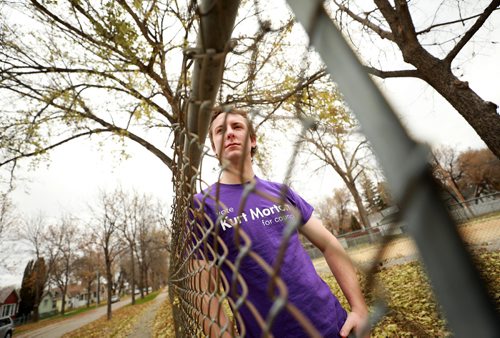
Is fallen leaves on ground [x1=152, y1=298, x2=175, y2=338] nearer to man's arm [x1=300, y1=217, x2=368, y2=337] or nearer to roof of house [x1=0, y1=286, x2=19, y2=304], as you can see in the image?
man's arm [x1=300, y1=217, x2=368, y2=337]

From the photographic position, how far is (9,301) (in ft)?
140

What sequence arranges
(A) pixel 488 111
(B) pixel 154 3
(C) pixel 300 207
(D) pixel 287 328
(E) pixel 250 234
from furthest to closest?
1. (B) pixel 154 3
2. (A) pixel 488 111
3. (C) pixel 300 207
4. (E) pixel 250 234
5. (D) pixel 287 328

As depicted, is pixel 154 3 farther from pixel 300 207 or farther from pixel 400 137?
pixel 400 137

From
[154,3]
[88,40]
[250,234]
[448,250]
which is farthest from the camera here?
[88,40]

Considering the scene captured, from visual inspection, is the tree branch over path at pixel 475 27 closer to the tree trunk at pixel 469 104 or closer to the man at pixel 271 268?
the tree trunk at pixel 469 104

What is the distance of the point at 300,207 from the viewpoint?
191 centimetres

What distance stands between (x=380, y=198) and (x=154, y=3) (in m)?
7.08

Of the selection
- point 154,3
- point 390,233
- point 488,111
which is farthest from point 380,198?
point 154,3

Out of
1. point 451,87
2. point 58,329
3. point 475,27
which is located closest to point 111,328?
point 58,329

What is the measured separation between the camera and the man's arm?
1.45 m

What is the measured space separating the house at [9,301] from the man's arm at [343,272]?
55638 millimetres

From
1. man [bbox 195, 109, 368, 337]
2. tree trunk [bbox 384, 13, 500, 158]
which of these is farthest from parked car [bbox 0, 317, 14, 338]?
tree trunk [bbox 384, 13, 500, 158]

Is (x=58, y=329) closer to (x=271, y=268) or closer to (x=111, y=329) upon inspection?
(x=111, y=329)

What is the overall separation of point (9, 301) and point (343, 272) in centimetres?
6056
